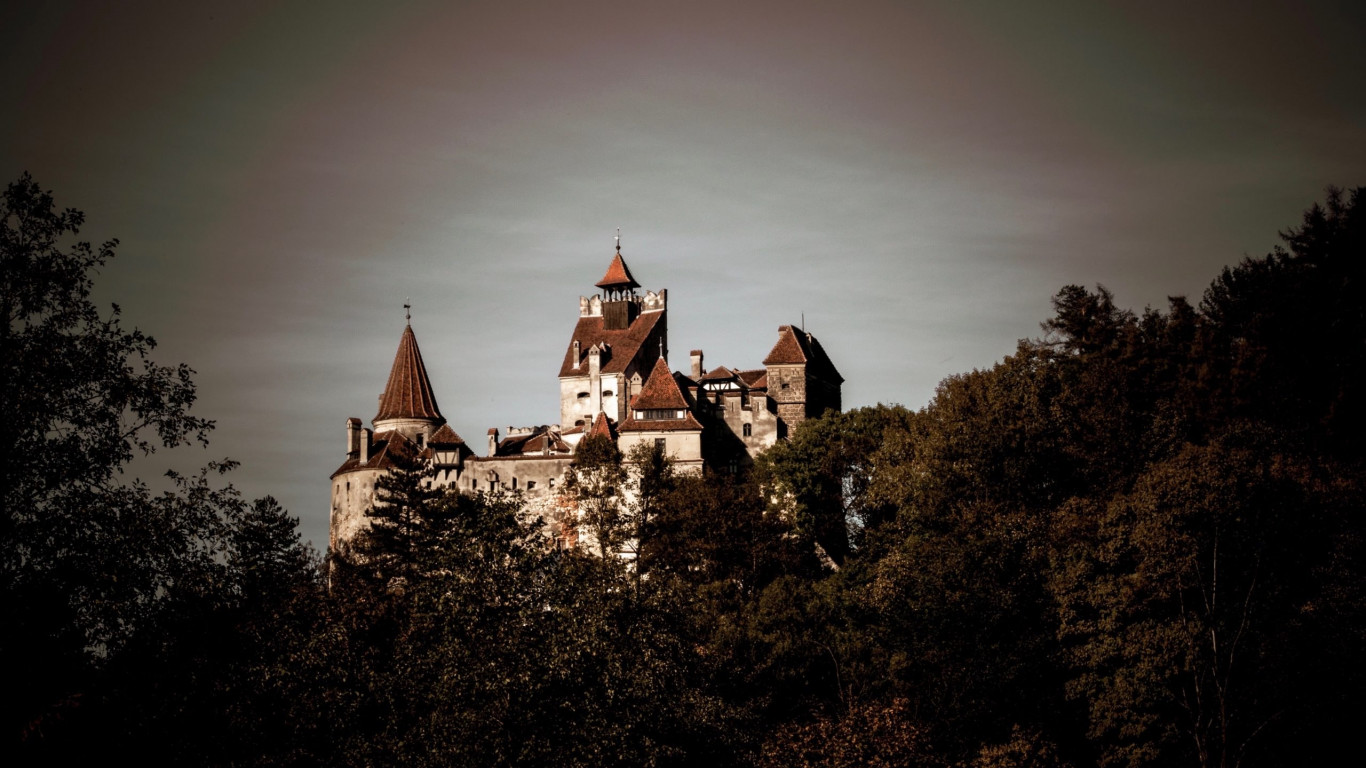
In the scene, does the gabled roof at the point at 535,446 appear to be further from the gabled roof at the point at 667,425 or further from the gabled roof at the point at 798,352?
the gabled roof at the point at 798,352

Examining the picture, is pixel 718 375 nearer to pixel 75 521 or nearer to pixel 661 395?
pixel 661 395

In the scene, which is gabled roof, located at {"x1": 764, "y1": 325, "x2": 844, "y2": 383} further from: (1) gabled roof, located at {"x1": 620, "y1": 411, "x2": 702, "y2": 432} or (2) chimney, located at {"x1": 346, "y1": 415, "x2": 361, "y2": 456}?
(2) chimney, located at {"x1": 346, "y1": 415, "x2": 361, "y2": 456}

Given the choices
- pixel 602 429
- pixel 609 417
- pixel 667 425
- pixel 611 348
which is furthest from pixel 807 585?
pixel 611 348

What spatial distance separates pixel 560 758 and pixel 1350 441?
99.2 feet

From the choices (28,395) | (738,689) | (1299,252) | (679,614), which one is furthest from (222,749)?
(1299,252)

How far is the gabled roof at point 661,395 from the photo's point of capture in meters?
69.8

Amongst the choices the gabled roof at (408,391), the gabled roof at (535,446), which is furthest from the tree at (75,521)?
the gabled roof at (408,391)

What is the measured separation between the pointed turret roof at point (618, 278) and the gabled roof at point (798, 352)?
50.2ft

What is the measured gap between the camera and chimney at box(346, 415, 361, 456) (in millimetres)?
A: 80000

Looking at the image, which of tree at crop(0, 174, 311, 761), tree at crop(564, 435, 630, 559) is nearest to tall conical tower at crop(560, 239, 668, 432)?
tree at crop(564, 435, 630, 559)

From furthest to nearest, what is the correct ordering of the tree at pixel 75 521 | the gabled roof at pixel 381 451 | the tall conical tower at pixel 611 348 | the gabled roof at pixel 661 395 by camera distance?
the tall conical tower at pixel 611 348 < the gabled roof at pixel 381 451 < the gabled roof at pixel 661 395 < the tree at pixel 75 521

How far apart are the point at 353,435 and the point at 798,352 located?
2785 cm

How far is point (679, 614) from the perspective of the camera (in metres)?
36.3

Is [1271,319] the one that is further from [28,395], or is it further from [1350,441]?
[28,395]
